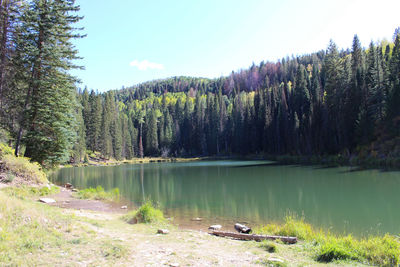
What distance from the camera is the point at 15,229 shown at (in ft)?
21.0

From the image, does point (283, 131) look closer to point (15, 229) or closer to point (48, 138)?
Answer: point (48, 138)

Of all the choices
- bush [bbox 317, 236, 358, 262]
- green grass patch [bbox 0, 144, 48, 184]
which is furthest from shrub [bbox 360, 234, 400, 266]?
green grass patch [bbox 0, 144, 48, 184]

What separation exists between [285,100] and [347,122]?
87.1 ft

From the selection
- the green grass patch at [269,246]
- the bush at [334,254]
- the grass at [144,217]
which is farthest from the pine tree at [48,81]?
the bush at [334,254]

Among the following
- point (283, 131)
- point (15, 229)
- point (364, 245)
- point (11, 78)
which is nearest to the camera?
point (15, 229)

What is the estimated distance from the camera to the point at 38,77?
780 inches

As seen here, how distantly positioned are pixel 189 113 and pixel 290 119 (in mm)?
48438

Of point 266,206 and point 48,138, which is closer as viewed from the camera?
point 266,206

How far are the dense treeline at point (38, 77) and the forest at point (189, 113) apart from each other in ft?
0.22

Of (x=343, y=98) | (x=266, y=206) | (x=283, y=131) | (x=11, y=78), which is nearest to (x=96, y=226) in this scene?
(x=266, y=206)

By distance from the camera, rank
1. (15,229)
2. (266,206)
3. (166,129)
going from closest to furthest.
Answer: (15,229), (266,206), (166,129)

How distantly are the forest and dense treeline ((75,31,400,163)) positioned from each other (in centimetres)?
20

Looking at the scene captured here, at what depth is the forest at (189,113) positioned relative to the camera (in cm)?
1916

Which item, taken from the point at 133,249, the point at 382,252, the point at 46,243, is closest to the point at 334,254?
the point at 382,252
